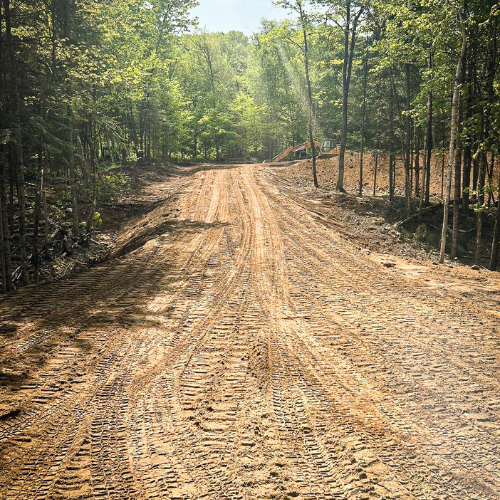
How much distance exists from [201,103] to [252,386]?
159ft

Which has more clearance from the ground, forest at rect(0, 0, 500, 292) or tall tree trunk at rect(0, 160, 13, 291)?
forest at rect(0, 0, 500, 292)

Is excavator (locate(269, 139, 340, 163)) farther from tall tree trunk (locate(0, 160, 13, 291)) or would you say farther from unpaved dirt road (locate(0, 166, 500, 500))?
tall tree trunk (locate(0, 160, 13, 291))

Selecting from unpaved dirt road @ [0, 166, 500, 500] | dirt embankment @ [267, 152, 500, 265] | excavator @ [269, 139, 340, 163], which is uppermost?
excavator @ [269, 139, 340, 163]

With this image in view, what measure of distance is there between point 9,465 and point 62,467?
0.48 m

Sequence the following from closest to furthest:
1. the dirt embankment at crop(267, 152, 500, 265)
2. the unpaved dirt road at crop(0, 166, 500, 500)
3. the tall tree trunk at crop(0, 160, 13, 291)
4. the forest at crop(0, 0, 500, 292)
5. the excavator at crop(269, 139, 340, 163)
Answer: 1. the unpaved dirt road at crop(0, 166, 500, 500)
2. the tall tree trunk at crop(0, 160, 13, 291)
3. the forest at crop(0, 0, 500, 292)
4. the dirt embankment at crop(267, 152, 500, 265)
5. the excavator at crop(269, 139, 340, 163)

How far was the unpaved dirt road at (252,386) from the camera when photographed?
3.64 m

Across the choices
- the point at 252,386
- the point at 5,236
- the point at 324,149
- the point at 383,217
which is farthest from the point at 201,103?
the point at 252,386

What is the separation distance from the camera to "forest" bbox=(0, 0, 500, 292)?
12211 millimetres

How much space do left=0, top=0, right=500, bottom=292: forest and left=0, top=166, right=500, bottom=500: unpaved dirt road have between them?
17.0 feet

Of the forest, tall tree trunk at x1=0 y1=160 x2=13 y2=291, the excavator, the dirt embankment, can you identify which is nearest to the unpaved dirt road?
tall tree trunk at x1=0 y1=160 x2=13 y2=291

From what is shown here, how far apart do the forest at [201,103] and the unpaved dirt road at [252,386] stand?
5194 mm

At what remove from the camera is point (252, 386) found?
517 centimetres

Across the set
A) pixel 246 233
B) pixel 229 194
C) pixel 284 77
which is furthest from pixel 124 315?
pixel 284 77

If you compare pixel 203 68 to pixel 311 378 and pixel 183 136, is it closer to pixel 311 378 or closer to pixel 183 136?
pixel 183 136
